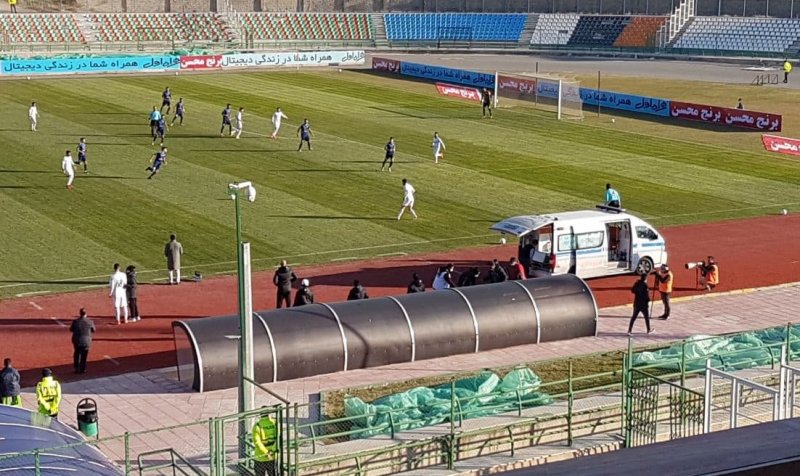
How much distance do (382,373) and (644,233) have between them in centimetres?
1066

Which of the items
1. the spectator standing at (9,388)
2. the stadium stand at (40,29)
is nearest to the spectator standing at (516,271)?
the spectator standing at (9,388)

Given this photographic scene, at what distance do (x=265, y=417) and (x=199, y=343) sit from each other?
5.98 meters

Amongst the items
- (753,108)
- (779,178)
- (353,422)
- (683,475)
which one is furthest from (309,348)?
(753,108)

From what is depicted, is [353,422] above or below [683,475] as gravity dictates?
below

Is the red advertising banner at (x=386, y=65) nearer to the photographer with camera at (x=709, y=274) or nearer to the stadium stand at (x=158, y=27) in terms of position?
the stadium stand at (x=158, y=27)

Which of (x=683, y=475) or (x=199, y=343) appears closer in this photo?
(x=683, y=475)

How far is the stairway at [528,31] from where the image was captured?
350 ft

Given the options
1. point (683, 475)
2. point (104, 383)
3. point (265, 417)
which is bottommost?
point (104, 383)

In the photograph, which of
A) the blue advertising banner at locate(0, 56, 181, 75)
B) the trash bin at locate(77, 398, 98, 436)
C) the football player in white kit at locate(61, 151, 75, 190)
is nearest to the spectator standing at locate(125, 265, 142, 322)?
the trash bin at locate(77, 398, 98, 436)

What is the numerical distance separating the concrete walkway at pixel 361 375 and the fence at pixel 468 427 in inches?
19.8

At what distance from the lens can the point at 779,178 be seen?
46625 mm

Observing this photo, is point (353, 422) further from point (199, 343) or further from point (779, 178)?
point (779, 178)

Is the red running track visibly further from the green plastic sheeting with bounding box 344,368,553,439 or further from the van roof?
the green plastic sheeting with bounding box 344,368,553,439

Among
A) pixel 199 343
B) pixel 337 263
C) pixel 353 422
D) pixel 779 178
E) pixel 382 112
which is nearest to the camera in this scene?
pixel 353 422
